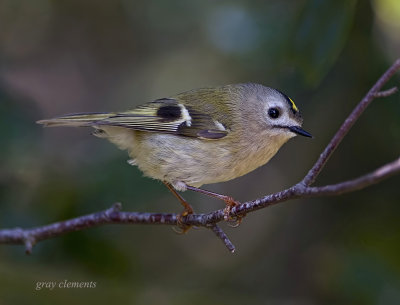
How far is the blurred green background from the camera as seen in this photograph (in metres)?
2.14

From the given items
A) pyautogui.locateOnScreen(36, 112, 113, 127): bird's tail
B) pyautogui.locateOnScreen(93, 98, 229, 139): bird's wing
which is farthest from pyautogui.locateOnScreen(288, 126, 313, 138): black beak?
pyautogui.locateOnScreen(36, 112, 113, 127): bird's tail

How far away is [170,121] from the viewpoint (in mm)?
2256

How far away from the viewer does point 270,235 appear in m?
2.93

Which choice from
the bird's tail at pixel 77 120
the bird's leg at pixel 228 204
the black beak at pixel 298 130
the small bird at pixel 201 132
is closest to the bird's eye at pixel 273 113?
the small bird at pixel 201 132

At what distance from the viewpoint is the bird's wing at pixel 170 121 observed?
217 centimetres

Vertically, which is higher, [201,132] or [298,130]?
[298,130]

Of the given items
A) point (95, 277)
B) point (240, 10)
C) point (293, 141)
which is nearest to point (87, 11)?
point (240, 10)

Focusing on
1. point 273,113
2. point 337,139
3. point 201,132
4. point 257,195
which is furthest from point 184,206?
point 337,139

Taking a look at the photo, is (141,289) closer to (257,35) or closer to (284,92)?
(284,92)

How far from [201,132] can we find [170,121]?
0.17 metres

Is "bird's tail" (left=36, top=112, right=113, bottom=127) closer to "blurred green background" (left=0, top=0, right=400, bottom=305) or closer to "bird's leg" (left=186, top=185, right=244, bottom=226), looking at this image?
"blurred green background" (left=0, top=0, right=400, bottom=305)

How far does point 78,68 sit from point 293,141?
8.37 ft

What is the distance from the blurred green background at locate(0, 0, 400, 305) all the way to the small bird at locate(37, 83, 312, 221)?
0.56 ft

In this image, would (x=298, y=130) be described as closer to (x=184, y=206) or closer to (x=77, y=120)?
(x=184, y=206)
